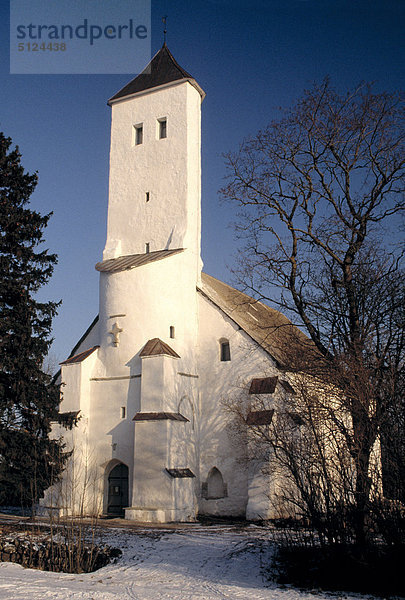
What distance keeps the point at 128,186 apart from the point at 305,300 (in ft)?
42.7

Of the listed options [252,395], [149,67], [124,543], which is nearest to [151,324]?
[252,395]

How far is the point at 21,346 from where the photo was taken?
18203 mm

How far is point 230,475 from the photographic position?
73.9ft

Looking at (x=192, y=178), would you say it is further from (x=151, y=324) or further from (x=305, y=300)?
(x=305, y=300)

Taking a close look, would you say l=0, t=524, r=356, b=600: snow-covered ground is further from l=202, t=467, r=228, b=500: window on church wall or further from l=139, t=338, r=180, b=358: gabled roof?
l=202, t=467, r=228, b=500: window on church wall

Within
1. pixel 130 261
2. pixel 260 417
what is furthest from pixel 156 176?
pixel 260 417

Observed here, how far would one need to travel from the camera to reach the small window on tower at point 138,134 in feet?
90.8

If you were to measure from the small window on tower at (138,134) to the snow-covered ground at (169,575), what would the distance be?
18704mm

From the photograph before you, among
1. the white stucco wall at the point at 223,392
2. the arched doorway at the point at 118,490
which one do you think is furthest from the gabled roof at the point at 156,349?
the arched doorway at the point at 118,490

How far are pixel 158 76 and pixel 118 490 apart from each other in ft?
61.9

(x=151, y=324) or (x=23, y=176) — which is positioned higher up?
(x=23, y=176)

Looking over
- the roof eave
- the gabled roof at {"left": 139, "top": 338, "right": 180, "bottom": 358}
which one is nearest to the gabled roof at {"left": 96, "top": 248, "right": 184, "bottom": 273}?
the gabled roof at {"left": 139, "top": 338, "right": 180, "bottom": 358}

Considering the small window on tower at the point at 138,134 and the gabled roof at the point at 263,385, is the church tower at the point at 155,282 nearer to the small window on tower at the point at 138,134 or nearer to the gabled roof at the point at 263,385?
the small window on tower at the point at 138,134

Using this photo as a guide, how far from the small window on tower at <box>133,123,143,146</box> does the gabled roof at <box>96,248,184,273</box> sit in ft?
19.0
